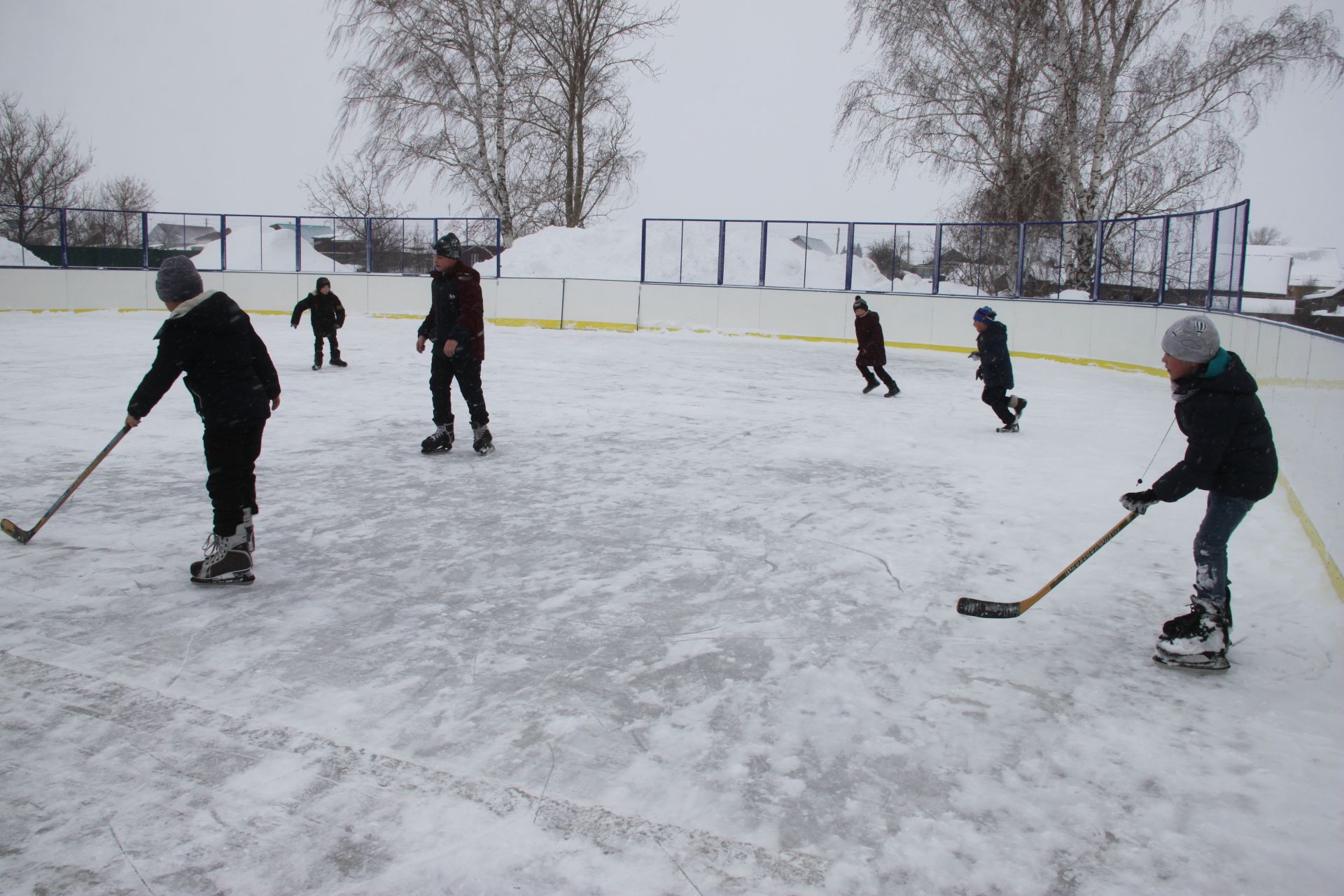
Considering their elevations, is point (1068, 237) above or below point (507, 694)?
above

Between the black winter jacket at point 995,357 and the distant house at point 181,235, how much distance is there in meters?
20.6

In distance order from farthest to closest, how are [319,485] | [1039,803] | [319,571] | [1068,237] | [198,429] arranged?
1. [1068,237]
2. [198,429]
3. [319,485]
4. [319,571]
5. [1039,803]

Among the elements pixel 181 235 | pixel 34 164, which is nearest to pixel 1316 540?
pixel 181 235

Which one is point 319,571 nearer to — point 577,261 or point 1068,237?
point 1068,237

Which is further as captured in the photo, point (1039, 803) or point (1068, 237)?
point (1068, 237)

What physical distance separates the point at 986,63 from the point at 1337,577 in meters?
20.0

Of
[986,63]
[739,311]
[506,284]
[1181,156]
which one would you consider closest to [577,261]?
[506,284]

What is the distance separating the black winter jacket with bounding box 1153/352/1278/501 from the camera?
11.0ft

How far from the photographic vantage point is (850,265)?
1917 centimetres

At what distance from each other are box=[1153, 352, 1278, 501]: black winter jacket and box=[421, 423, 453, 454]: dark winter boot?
15.9ft

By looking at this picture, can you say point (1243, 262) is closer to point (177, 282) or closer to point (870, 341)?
point (870, 341)

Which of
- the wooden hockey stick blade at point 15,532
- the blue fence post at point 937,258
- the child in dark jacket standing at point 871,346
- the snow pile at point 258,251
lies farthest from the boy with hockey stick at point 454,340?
the snow pile at point 258,251

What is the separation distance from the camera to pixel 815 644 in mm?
Result: 3562

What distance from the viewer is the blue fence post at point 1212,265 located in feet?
39.5
